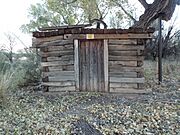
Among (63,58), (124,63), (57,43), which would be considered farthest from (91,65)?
(57,43)

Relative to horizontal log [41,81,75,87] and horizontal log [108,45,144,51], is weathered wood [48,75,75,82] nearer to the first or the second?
horizontal log [41,81,75,87]

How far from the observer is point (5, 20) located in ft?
54.7

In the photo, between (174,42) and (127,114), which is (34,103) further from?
(174,42)

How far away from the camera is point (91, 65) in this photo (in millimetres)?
8711

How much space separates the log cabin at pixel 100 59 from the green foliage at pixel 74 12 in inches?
266

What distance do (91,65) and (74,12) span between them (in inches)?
388

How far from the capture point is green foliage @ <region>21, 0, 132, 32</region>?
15906 mm

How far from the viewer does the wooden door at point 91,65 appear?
864 cm

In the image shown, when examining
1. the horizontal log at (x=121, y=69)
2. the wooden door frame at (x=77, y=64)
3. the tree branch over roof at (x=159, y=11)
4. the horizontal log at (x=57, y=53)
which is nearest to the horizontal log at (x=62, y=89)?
the wooden door frame at (x=77, y=64)

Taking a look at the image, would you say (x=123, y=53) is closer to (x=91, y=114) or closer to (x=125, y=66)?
(x=125, y=66)

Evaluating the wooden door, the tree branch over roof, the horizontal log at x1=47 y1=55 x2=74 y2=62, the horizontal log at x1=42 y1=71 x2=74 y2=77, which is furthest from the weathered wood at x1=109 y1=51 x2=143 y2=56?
the tree branch over roof

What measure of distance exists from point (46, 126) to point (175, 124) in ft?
8.36

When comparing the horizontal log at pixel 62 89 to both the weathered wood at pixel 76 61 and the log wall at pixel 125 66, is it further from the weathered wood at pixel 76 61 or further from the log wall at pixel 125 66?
the log wall at pixel 125 66

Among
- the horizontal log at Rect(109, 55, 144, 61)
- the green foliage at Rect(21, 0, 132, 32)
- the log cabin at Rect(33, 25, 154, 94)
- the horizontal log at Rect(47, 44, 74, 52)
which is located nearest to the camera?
the log cabin at Rect(33, 25, 154, 94)
